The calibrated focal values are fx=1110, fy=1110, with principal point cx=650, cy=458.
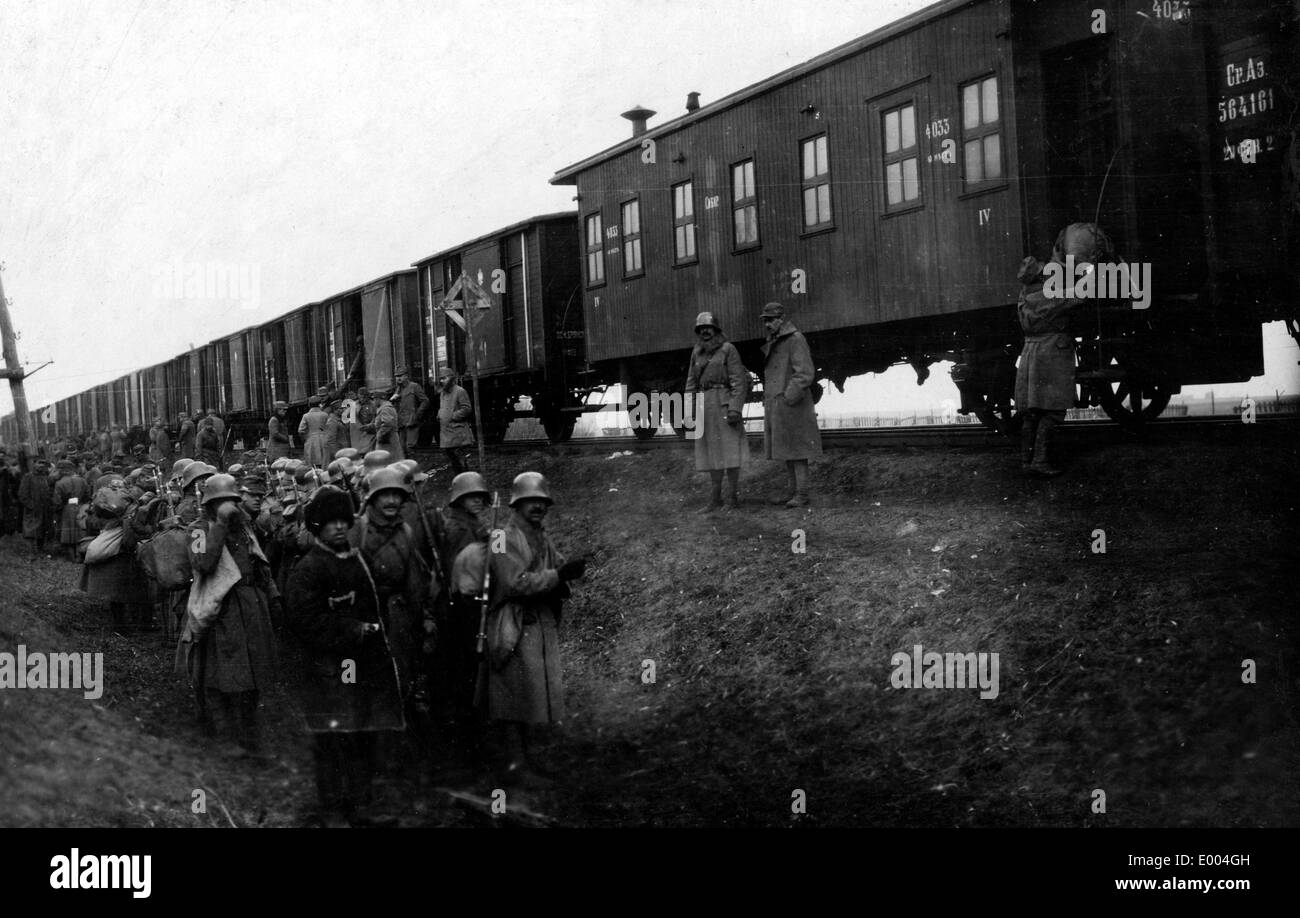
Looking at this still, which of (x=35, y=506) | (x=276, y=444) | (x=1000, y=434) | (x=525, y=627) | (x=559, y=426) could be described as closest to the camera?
(x=525, y=627)

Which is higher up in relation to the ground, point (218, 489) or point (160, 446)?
point (160, 446)

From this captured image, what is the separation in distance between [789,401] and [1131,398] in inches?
115

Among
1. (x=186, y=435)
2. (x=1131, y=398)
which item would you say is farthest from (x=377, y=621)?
(x=186, y=435)

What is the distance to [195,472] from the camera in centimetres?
780

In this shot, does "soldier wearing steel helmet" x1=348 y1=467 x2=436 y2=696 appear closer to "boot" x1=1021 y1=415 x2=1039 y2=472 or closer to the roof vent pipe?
"boot" x1=1021 y1=415 x2=1039 y2=472

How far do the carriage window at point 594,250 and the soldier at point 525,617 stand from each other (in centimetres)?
914

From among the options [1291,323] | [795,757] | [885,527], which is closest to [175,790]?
[795,757]

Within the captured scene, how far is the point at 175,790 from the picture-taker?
220 inches

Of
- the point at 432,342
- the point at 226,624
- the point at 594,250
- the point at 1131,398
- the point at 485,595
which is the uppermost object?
the point at 594,250

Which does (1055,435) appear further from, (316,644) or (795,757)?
(316,644)

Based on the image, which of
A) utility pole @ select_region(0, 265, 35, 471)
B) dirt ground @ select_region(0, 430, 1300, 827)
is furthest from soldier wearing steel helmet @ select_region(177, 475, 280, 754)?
utility pole @ select_region(0, 265, 35, 471)

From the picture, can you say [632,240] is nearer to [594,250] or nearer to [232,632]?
[594,250]
